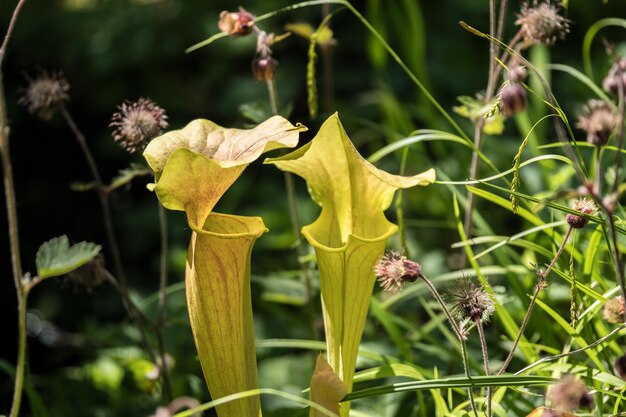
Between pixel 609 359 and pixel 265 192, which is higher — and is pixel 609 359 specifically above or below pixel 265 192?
above

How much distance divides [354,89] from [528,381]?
7.58 feet

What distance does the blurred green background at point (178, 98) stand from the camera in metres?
2.65

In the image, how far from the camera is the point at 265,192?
287cm

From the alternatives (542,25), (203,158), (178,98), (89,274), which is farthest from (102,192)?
(178,98)

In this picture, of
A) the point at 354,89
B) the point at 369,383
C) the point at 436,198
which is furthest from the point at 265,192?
the point at 369,383

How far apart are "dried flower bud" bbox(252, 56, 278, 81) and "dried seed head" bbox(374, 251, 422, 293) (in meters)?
0.45

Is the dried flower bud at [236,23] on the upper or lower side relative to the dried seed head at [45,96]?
upper

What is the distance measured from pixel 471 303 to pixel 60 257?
0.45 m

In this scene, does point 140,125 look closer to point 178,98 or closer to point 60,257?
point 60,257

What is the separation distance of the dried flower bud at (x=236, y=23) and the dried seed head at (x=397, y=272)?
479 mm

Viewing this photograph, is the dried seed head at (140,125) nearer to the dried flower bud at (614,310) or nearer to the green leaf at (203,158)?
the green leaf at (203,158)

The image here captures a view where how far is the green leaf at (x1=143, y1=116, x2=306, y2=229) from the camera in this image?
1.02 meters

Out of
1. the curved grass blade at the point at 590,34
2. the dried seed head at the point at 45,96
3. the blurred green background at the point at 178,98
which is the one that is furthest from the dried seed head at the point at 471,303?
the blurred green background at the point at 178,98

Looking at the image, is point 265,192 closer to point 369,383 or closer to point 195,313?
point 369,383
